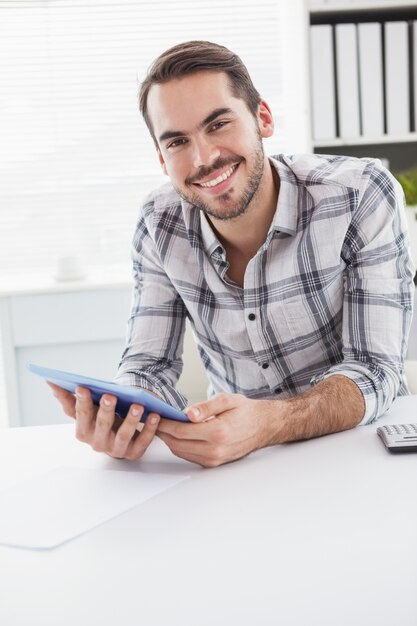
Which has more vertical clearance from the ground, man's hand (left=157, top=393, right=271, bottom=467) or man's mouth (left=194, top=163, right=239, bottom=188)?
man's mouth (left=194, top=163, right=239, bottom=188)

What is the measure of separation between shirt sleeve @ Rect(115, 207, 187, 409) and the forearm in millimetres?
376

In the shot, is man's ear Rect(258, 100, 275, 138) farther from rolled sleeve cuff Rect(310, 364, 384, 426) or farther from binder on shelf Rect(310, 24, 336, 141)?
binder on shelf Rect(310, 24, 336, 141)

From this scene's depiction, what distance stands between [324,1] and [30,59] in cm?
124

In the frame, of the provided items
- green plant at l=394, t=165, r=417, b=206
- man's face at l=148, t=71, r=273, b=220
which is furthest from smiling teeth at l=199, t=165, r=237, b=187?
green plant at l=394, t=165, r=417, b=206

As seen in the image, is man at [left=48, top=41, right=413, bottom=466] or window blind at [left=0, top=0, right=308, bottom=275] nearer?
man at [left=48, top=41, right=413, bottom=466]

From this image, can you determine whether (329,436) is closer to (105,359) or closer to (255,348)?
(255,348)

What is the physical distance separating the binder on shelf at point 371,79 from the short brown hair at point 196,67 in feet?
3.74

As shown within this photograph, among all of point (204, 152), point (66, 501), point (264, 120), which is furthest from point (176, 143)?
point (66, 501)

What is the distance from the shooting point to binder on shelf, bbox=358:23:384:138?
263cm

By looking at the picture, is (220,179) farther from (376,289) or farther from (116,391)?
(116,391)

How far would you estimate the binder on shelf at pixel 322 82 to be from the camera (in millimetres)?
2633

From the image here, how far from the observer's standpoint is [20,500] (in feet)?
3.42

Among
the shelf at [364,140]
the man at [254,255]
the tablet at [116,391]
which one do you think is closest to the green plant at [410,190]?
the shelf at [364,140]

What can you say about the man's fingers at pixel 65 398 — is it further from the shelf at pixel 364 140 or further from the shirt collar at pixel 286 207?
the shelf at pixel 364 140
